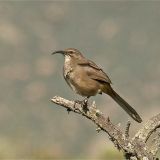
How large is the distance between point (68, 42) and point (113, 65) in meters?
7.56

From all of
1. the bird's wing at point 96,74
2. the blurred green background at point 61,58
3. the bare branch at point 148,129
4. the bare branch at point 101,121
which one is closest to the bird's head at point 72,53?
the bird's wing at point 96,74

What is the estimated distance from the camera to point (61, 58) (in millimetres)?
95812

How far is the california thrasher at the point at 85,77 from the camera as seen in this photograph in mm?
10305

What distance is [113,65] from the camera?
9550cm

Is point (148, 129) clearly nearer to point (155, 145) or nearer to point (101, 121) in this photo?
point (155, 145)

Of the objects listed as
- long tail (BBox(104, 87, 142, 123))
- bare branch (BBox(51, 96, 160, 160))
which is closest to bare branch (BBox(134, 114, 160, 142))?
bare branch (BBox(51, 96, 160, 160))

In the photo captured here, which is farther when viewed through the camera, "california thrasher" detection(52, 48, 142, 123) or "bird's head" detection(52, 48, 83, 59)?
"bird's head" detection(52, 48, 83, 59)

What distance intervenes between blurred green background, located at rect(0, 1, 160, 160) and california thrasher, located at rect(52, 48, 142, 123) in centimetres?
5509

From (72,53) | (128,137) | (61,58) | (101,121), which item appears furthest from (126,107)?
(61,58)

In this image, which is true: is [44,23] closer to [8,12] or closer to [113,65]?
[8,12]

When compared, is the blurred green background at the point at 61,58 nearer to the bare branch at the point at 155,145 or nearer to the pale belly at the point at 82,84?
the pale belly at the point at 82,84

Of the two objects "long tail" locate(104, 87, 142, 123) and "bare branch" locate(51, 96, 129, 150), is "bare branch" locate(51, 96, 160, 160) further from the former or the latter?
"long tail" locate(104, 87, 142, 123)

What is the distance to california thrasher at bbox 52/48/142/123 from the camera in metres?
10.3

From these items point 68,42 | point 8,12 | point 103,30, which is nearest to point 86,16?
point 103,30
